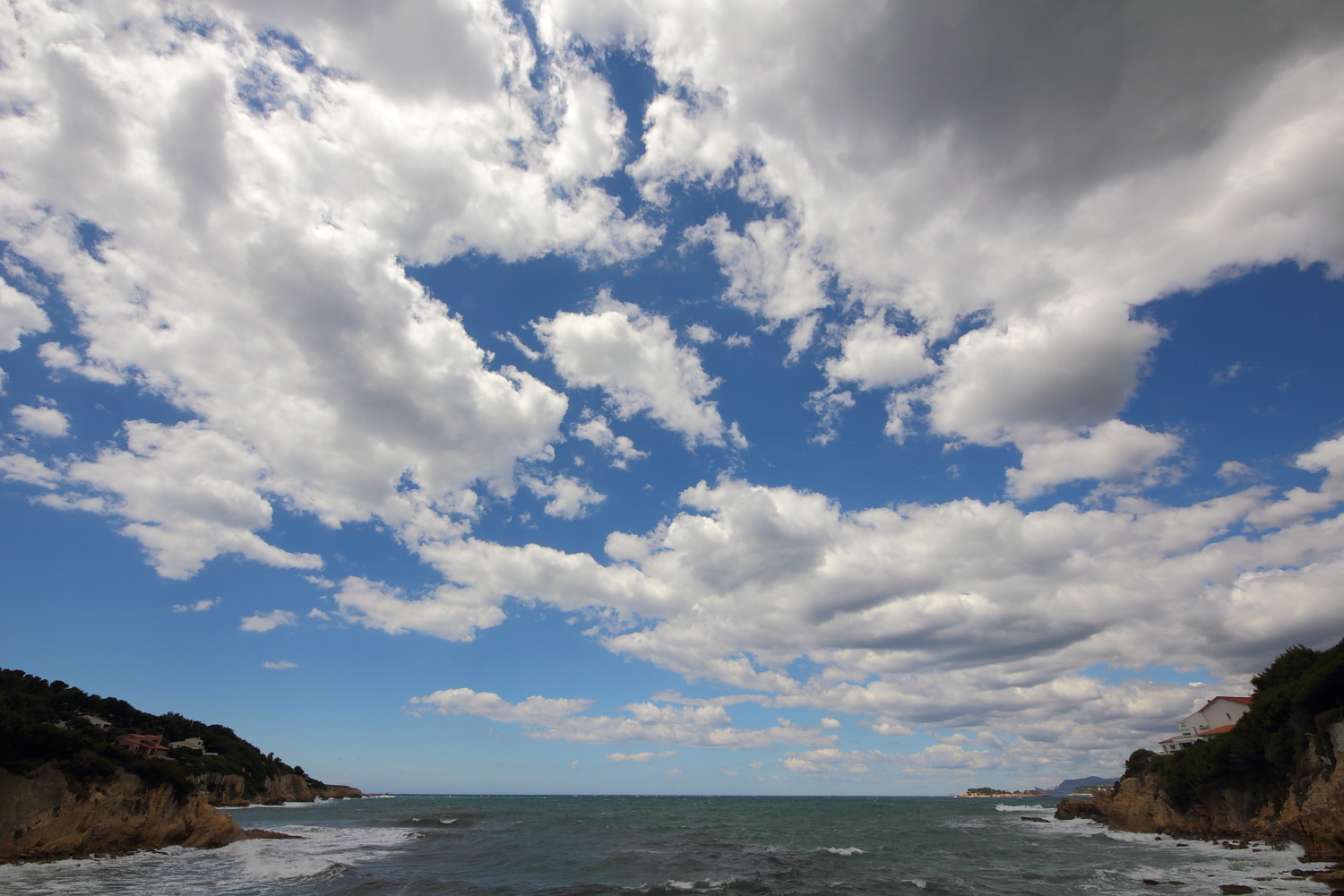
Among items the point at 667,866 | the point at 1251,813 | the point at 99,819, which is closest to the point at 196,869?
the point at 99,819

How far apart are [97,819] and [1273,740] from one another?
65774 millimetres

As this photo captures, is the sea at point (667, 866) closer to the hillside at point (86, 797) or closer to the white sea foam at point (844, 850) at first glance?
the white sea foam at point (844, 850)

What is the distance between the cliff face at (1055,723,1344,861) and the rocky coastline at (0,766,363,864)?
6016cm

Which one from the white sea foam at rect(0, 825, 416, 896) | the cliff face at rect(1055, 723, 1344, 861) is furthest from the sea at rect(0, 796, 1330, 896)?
the cliff face at rect(1055, 723, 1344, 861)

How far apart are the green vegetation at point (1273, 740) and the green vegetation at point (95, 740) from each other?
205 ft

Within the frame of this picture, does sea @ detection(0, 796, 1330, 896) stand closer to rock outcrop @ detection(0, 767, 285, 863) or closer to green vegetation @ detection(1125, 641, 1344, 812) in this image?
rock outcrop @ detection(0, 767, 285, 863)

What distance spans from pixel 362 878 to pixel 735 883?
59.5 ft

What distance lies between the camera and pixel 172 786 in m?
35.8

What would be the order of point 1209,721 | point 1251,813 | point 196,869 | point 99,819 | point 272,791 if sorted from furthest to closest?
point 272,791 → point 1209,721 → point 1251,813 → point 99,819 → point 196,869

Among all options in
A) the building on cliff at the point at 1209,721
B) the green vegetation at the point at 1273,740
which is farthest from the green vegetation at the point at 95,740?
the building on cliff at the point at 1209,721

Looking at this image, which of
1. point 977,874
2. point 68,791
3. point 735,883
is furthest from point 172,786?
point 977,874

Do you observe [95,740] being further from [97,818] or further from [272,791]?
[272,791]

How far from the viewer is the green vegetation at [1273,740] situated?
31109 millimetres

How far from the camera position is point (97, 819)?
31.2m
